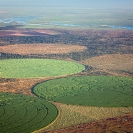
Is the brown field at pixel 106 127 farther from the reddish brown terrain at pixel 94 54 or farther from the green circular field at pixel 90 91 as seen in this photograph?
the green circular field at pixel 90 91

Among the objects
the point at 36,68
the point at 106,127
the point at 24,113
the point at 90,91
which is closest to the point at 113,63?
the point at 36,68

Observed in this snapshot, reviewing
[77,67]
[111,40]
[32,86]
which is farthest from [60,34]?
[32,86]

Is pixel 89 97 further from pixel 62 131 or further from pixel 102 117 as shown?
pixel 62 131

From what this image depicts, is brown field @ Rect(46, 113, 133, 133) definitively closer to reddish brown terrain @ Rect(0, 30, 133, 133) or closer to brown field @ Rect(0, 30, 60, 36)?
reddish brown terrain @ Rect(0, 30, 133, 133)

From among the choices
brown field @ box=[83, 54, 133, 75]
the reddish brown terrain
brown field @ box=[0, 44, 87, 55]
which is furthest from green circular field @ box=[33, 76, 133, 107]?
brown field @ box=[0, 44, 87, 55]

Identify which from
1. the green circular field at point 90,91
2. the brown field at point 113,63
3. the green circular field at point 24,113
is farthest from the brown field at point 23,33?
the green circular field at point 24,113
